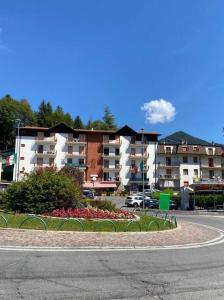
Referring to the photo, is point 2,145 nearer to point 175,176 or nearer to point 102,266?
point 175,176

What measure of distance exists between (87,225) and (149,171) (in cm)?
7159

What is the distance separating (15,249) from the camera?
12.8m

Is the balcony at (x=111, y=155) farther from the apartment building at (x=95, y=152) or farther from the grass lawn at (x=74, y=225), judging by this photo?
the grass lawn at (x=74, y=225)

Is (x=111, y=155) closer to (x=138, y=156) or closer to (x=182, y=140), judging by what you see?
(x=138, y=156)

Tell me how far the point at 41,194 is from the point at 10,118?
85.1 m

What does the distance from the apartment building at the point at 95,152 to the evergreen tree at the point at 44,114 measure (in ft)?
85.5

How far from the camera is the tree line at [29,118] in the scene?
107062 millimetres

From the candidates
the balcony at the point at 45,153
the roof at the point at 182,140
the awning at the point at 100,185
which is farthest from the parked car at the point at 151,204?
the roof at the point at 182,140

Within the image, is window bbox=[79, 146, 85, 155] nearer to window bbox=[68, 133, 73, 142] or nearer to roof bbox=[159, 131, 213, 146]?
window bbox=[68, 133, 73, 142]

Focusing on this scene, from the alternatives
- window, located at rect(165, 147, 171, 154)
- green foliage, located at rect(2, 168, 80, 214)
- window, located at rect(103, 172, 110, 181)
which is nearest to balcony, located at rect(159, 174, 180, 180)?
window, located at rect(165, 147, 171, 154)

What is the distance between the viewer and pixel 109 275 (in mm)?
9789

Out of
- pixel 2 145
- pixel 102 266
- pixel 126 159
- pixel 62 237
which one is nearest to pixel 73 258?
pixel 102 266

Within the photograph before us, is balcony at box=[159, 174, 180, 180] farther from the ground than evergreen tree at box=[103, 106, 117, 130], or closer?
closer

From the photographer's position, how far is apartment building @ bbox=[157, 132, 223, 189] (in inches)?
3654
